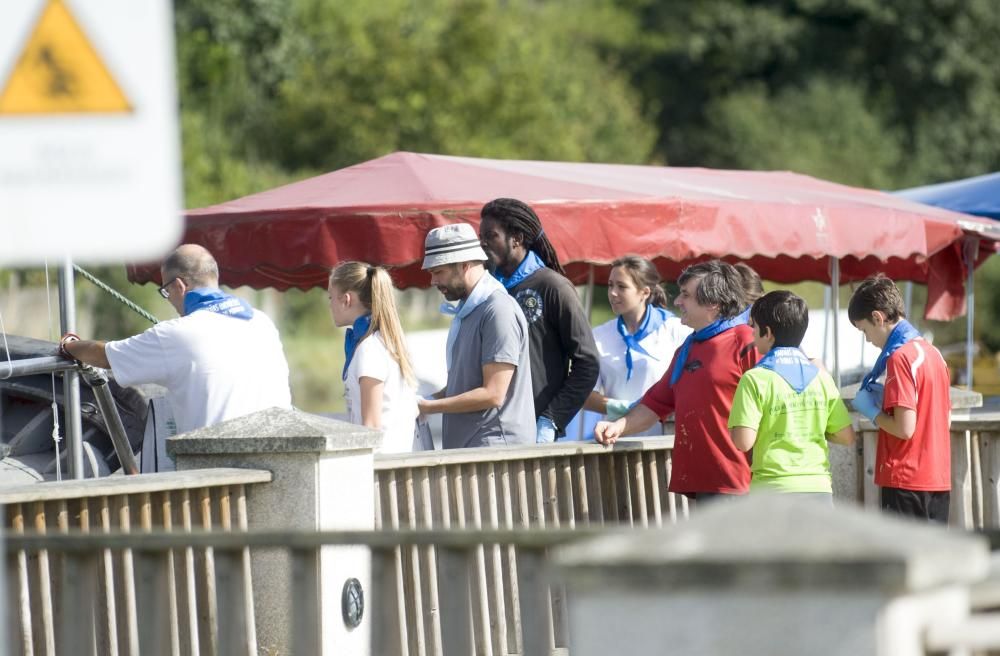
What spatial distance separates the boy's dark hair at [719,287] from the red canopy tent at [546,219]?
1.89 metres

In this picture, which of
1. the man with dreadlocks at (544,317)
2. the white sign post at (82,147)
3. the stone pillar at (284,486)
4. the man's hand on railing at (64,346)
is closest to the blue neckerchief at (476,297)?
the man with dreadlocks at (544,317)

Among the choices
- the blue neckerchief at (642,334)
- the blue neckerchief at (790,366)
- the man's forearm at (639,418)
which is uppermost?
the blue neckerchief at (642,334)

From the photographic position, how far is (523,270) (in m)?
7.65

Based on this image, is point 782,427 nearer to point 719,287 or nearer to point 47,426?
point 719,287

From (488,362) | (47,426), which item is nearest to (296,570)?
(488,362)

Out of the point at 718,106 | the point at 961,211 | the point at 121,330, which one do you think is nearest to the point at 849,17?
the point at 718,106

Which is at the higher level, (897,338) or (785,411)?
(897,338)

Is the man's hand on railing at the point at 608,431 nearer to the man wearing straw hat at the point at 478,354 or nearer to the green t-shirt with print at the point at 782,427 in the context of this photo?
the man wearing straw hat at the point at 478,354

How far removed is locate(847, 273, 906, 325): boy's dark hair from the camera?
24.2 feet

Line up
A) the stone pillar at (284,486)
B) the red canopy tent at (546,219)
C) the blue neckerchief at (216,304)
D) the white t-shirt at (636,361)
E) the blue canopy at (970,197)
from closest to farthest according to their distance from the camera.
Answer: the stone pillar at (284,486) < the blue neckerchief at (216,304) < the red canopy tent at (546,219) < the white t-shirt at (636,361) < the blue canopy at (970,197)

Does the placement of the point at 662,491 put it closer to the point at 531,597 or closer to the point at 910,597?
the point at 531,597

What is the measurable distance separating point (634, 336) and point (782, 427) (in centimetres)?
242

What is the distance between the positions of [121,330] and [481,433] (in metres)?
29.6

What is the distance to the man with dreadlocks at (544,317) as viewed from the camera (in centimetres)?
747
